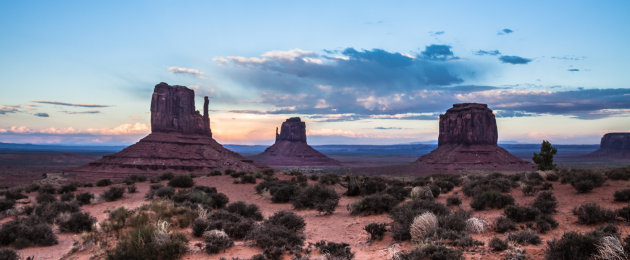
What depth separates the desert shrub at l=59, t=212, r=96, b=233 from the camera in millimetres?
12367

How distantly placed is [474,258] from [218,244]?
6.21 metres

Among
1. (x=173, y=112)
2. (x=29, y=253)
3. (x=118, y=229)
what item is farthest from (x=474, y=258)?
(x=173, y=112)

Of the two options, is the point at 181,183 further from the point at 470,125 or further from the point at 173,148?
the point at 470,125

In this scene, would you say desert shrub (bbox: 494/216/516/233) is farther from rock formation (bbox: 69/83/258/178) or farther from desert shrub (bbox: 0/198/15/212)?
rock formation (bbox: 69/83/258/178)

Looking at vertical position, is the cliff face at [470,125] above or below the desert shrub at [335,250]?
above

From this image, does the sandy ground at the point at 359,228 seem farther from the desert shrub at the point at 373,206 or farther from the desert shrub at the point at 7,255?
the desert shrub at the point at 7,255

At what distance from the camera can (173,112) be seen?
282ft

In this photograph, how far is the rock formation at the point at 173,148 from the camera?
66250 mm

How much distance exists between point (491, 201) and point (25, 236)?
53.3ft

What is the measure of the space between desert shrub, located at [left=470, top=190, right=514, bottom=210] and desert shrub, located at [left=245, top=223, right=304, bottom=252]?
7.73m

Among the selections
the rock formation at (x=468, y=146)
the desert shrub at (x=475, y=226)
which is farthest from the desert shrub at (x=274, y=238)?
the rock formation at (x=468, y=146)

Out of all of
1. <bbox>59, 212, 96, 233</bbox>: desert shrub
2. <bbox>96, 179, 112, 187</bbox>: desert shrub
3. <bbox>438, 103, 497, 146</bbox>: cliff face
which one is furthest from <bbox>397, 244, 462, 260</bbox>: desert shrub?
<bbox>438, 103, 497, 146</bbox>: cliff face

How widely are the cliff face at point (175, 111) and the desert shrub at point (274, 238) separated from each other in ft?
267

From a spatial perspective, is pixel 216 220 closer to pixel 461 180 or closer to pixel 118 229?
pixel 118 229
